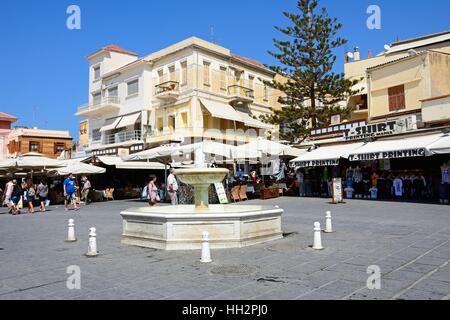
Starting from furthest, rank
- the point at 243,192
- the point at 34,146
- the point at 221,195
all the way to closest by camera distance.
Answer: the point at 34,146, the point at 243,192, the point at 221,195

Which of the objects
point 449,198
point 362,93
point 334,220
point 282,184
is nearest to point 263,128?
point 362,93

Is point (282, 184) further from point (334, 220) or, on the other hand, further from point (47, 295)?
point (47, 295)

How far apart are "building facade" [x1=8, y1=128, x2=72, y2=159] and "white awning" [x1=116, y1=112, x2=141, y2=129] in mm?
13910

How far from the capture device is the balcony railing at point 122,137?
33.4 metres

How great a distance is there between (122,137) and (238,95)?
11.3 meters

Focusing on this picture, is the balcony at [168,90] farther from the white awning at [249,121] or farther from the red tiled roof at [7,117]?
the red tiled roof at [7,117]

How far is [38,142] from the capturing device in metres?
46.8

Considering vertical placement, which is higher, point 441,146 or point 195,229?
point 441,146

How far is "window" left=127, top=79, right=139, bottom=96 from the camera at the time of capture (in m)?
34.1

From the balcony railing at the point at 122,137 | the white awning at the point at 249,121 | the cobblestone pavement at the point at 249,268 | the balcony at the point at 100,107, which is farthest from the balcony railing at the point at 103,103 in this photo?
the cobblestone pavement at the point at 249,268

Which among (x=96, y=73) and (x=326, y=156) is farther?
(x=96, y=73)

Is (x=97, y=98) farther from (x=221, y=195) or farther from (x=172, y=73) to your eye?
A: (x=221, y=195)

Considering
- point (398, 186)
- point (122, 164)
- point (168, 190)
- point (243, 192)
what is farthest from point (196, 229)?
point (122, 164)

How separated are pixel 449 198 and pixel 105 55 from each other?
33.1 m
